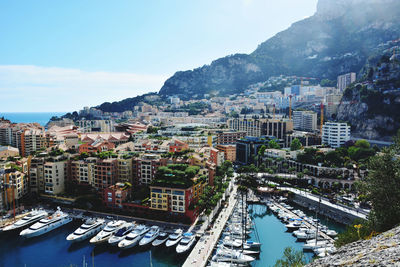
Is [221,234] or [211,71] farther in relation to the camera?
[211,71]

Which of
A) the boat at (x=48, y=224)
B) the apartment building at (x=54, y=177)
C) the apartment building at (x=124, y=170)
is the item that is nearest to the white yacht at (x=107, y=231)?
the boat at (x=48, y=224)

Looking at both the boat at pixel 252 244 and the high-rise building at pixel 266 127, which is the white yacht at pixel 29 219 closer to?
the boat at pixel 252 244

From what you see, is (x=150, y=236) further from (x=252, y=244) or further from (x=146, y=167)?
(x=146, y=167)

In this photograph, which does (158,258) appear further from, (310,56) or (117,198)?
(310,56)

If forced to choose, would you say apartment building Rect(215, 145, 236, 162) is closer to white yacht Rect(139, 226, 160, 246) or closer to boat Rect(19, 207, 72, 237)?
white yacht Rect(139, 226, 160, 246)

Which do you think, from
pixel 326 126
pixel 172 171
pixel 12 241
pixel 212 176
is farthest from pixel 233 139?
pixel 12 241
